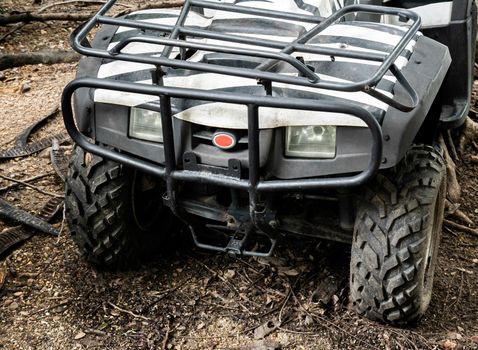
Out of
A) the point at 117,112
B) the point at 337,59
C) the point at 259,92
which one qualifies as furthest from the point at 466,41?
the point at 117,112

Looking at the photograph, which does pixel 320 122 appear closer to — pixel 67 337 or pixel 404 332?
pixel 404 332

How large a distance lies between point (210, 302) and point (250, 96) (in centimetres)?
128

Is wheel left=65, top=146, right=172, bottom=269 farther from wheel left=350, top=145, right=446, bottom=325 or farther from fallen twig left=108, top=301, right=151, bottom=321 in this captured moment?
wheel left=350, top=145, right=446, bottom=325

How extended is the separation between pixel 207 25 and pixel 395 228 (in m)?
1.26

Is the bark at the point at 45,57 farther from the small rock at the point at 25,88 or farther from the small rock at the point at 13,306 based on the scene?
the small rock at the point at 13,306

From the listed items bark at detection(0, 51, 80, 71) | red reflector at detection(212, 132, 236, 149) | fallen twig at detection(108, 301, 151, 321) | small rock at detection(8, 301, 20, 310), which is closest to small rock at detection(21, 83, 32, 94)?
bark at detection(0, 51, 80, 71)

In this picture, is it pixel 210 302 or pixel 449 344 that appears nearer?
pixel 449 344

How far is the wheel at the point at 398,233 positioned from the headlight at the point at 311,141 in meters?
0.33

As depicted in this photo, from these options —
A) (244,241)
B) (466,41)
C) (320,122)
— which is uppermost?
(320,122)

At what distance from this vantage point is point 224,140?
3.15 meters

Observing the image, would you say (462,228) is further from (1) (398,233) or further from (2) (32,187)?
(2) (32,187)

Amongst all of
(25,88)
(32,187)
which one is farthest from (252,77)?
(25,88)

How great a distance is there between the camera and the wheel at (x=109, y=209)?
3709 millimetres

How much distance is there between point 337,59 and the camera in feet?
10.7
